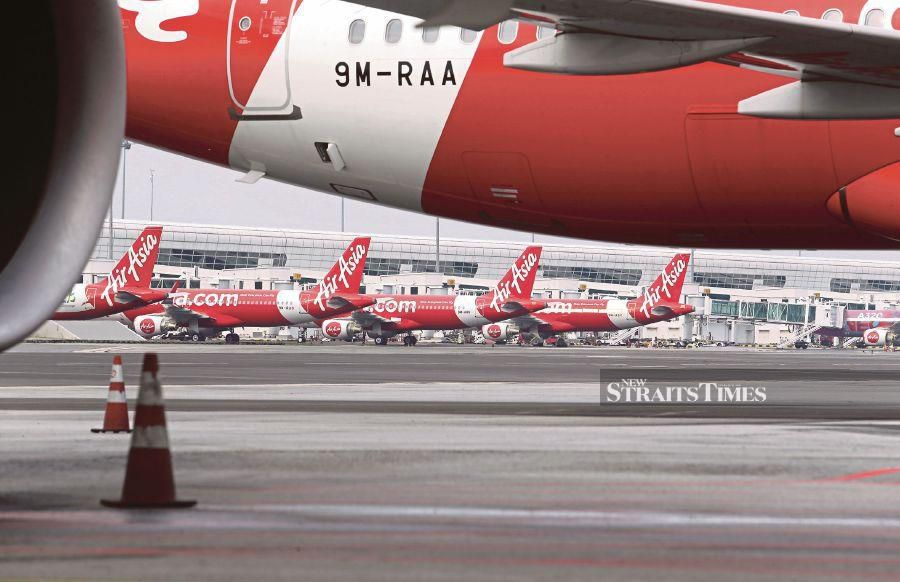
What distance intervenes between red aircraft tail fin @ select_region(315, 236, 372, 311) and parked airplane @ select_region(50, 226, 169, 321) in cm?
1035

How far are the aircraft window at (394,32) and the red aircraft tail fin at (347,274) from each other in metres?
60.7

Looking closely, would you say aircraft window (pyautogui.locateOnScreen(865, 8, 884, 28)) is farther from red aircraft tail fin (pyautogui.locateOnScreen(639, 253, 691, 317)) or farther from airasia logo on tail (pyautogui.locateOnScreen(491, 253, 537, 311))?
red aircraft tail fin (pyautogui.locateOnScreen(639, 253, 691, 317))

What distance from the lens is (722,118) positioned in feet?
48.3

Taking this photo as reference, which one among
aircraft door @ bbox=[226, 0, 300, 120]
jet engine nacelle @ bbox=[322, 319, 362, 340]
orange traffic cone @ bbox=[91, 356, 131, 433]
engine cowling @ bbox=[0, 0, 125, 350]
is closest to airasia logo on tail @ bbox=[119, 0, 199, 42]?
aircraft door @ bbox=[226, 0, 300, 120]

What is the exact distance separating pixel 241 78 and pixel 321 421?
185 inches

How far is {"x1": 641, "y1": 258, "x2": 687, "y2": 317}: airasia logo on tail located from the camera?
266ft

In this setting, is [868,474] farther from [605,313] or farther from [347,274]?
[605,313]

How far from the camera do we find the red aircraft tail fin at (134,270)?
69.4m

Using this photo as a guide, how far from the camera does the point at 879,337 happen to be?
3910 inches

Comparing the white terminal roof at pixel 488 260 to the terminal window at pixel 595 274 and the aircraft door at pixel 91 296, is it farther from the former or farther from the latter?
the aircraft door at pixel 91 296

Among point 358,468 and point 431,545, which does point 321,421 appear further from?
point 431,545

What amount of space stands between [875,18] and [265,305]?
64420 millimetres

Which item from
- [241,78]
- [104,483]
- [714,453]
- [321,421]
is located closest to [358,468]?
[104,483]

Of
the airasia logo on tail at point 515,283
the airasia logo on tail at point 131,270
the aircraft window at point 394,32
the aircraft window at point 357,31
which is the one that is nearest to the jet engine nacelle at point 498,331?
the airasia logo on tail at point 515,283
